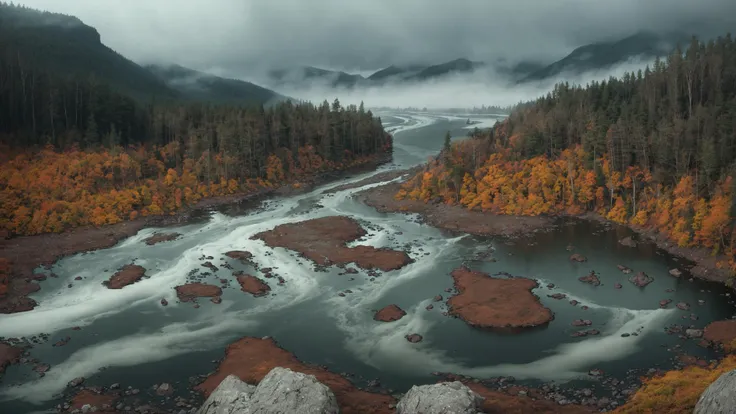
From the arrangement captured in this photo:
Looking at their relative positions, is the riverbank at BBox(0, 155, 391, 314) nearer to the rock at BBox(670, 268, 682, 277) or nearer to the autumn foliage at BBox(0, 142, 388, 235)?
the autumn foliage at BBox(0, 142, 388, 235)

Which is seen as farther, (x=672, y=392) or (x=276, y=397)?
(x=672, y=392)

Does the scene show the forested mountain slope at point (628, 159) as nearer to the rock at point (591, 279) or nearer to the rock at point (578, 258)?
the rock at point (578, 258)

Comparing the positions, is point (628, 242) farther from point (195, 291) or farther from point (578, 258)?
point (195, 291)

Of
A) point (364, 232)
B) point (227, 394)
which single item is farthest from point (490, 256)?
point (227, 394)

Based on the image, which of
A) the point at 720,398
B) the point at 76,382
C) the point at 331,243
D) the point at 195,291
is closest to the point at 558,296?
the point at 720,398

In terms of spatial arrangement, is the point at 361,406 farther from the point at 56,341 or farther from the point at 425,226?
the point at 425,226

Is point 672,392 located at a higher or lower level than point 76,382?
higher

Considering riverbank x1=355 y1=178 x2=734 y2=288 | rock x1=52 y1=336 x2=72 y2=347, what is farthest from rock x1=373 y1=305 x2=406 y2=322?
riverbank x1=355 y1=178 x2=734 y2=288

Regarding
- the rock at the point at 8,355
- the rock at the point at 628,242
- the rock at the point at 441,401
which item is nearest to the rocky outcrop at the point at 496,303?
the rock at the point at 441,401
